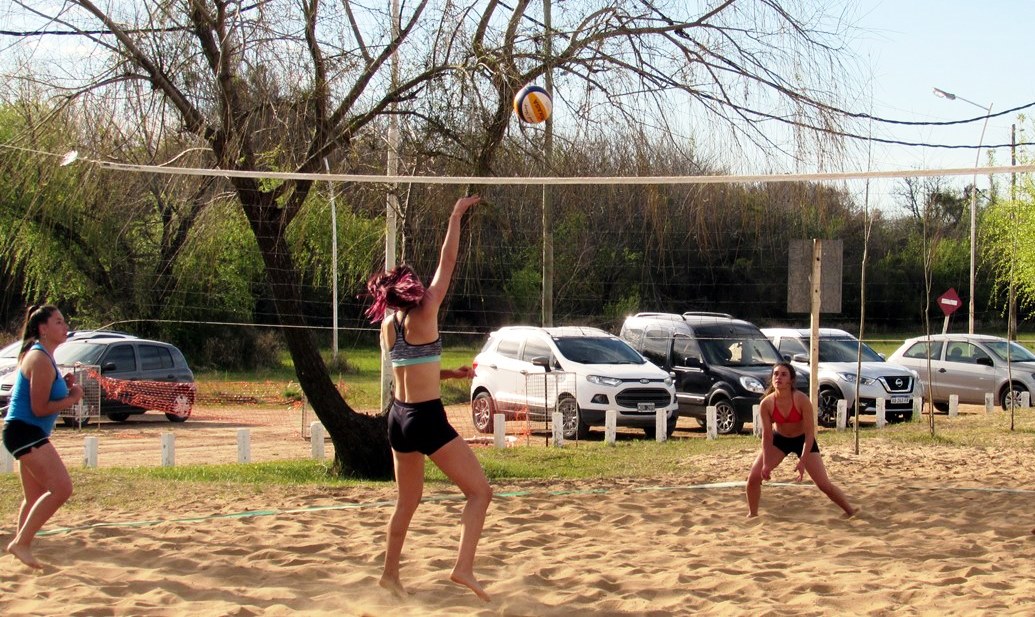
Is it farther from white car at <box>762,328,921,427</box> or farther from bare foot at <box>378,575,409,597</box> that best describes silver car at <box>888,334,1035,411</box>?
bare foot at <box>378,575,409,597</box>

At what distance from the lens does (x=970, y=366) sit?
19641 mm

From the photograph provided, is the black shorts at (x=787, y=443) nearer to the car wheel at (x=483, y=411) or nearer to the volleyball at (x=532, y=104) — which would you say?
the volleyball at (x=532, y=104)

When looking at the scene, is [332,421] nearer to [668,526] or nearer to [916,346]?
[668,526]

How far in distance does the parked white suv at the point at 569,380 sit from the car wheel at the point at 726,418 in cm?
92

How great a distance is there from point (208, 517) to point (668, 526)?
3407 mm

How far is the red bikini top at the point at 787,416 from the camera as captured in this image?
786 centimetres

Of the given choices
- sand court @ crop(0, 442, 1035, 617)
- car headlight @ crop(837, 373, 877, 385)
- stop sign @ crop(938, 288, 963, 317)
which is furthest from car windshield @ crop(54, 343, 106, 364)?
stop sign @ crop(938, 288, 963, 317)

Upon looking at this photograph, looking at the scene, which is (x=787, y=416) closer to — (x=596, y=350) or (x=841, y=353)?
(x=596, y=350)

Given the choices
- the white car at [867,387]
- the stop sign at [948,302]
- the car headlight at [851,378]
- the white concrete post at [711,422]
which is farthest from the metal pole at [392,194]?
the stop sign at [948,302]

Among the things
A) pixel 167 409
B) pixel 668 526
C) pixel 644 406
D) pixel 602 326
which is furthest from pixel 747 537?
pixel 167 409

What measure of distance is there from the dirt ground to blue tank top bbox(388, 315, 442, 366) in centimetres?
785

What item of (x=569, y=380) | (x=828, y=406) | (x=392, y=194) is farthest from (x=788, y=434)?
(x=828, y=406)

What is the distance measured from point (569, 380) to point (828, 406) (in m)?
4.61

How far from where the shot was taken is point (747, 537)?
290 inches
